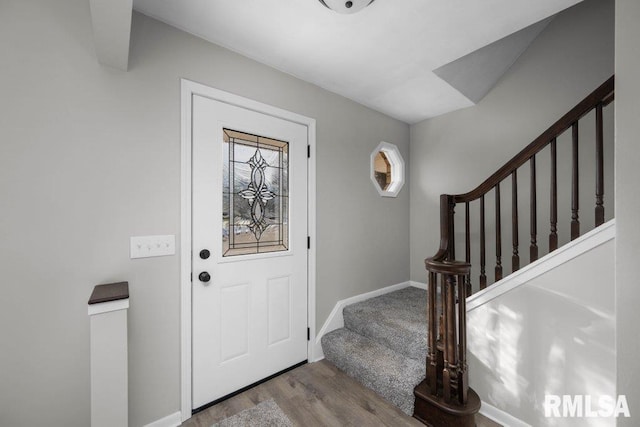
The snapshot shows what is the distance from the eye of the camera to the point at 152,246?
1.57 meters

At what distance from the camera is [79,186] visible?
1375mm

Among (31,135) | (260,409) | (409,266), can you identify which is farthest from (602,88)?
(31,135)

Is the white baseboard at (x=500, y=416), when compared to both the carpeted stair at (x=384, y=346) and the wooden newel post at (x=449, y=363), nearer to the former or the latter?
the wooden newel post at (x=449, y=363)

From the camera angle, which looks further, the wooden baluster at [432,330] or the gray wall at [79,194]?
the wooden baluster at [432,330]

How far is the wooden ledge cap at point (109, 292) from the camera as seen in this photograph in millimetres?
1228

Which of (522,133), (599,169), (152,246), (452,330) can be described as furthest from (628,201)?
(152,246)

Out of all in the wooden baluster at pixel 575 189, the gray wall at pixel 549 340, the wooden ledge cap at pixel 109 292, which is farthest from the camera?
the wooden baluster at pixel 575 189

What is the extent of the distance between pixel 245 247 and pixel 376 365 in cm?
134

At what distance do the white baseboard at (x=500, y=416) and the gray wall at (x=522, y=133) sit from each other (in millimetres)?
1318

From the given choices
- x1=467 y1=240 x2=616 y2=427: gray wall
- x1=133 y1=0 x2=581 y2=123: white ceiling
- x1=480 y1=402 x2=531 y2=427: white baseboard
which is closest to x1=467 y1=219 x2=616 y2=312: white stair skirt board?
x1=467 y1=240 x2=616 y2=427: gray wall

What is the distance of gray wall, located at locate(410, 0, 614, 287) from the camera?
213 centimetres

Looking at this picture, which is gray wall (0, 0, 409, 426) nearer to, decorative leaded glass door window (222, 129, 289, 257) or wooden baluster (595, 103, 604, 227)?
decorative leaded glass door window (222, 129, 289, 257)

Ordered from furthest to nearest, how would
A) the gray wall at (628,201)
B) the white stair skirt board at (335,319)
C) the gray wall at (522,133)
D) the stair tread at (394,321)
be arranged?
the white stair skirt board at (335,319) → the gray wall at (522,133) → the stair tread at (394,321) → the gray wall at (628,201)

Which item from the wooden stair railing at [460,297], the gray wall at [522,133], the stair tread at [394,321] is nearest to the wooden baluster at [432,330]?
the wooden stair railing at [460,297]
